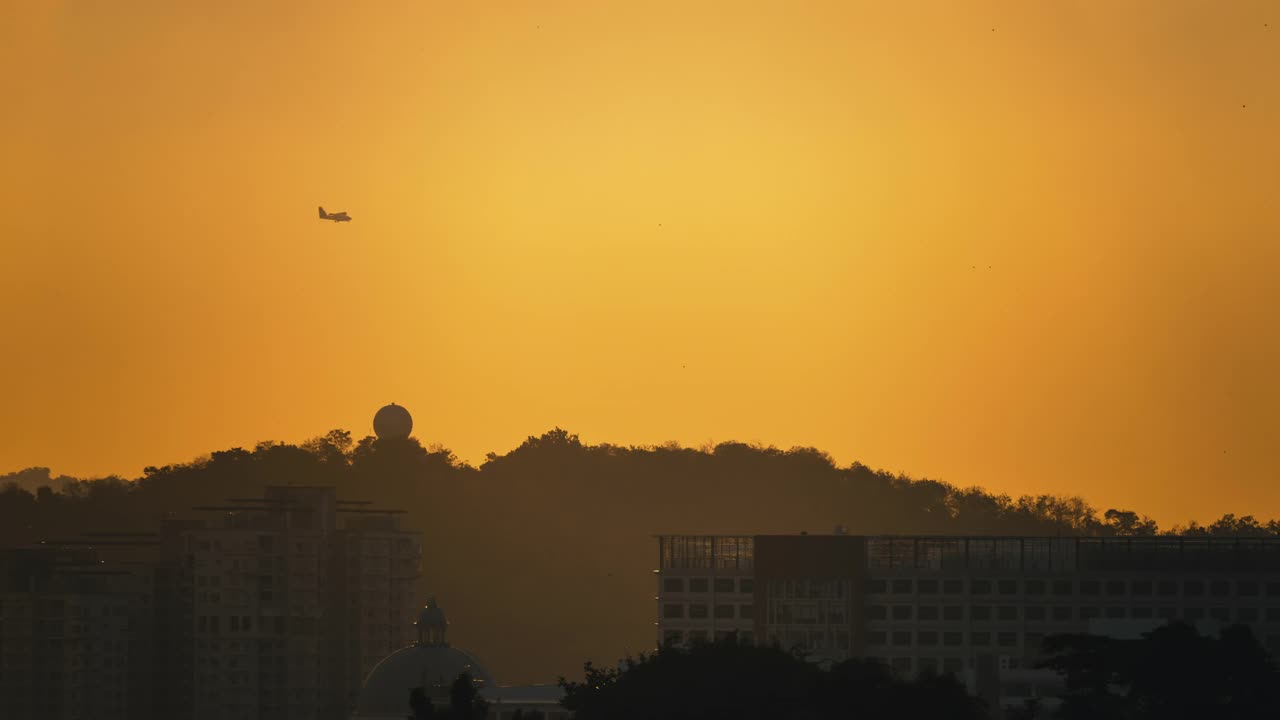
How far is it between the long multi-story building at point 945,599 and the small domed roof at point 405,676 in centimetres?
1474

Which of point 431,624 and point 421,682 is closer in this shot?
point 421,682

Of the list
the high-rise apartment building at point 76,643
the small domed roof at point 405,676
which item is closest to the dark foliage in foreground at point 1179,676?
the small domed roof at point 405,676

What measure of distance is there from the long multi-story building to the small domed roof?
14742mm

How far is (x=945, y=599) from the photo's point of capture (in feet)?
490

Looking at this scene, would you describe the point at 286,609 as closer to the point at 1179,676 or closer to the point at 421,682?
the point at 421,682

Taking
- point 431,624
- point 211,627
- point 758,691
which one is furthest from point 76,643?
point 758,691

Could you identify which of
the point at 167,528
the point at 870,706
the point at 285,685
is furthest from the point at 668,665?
the point at 167,528

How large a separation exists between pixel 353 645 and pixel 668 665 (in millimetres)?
76305

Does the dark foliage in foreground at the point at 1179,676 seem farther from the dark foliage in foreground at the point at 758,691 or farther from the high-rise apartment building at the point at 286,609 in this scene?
the high-rise apartment building at the point at 286,609

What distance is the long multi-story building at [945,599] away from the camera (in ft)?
483

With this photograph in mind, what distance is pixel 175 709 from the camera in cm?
17738

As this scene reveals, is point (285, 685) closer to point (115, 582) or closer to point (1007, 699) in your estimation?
point (115, 582)

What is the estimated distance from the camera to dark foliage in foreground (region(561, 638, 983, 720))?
9012cm

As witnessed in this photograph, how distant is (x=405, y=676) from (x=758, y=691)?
202 feet
